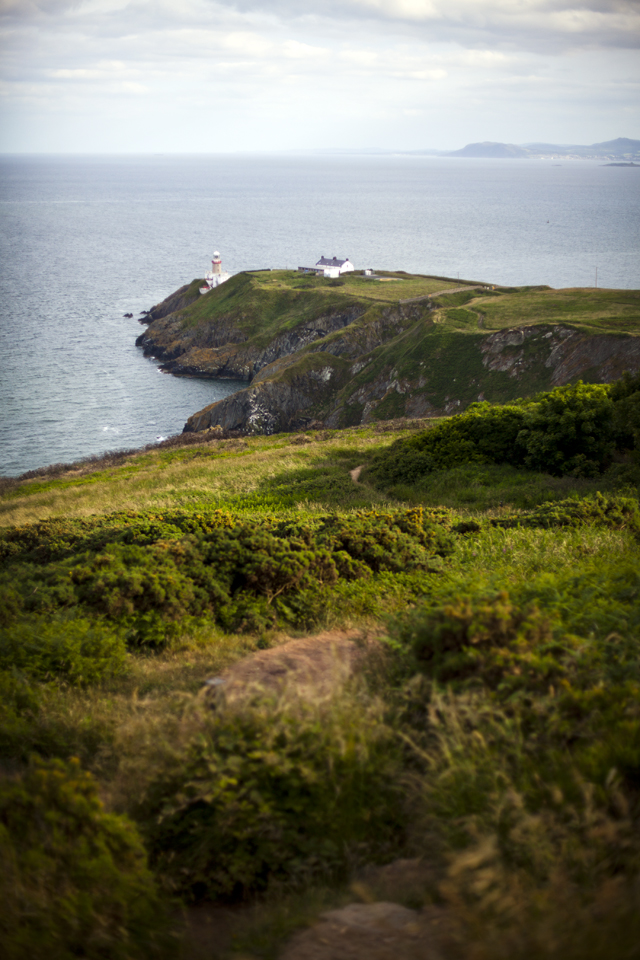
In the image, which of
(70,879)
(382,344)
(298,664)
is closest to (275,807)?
(70,879)

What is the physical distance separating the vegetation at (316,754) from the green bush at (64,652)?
0.11 feet

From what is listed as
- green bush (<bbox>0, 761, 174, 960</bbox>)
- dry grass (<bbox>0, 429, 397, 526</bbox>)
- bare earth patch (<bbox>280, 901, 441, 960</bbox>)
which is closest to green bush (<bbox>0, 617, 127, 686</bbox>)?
green bush (<bbox>0, 761, 174, 960</bbox>)

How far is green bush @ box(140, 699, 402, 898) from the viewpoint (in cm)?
448

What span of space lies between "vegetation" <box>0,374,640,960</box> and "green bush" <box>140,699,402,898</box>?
2cm

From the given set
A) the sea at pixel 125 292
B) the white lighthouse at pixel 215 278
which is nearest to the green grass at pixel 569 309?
the sea at pixel 125 292

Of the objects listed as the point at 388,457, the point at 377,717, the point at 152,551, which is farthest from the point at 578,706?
the point at 388,457

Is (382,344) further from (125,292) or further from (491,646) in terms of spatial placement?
(125,292)

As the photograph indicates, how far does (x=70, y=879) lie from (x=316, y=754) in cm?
186

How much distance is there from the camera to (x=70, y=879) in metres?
3.89

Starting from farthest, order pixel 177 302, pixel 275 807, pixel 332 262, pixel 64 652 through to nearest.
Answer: pixel 332 262 → pixel 177 302 → pixel 64 652 → pixel 275 807

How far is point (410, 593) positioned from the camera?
996 centimetres

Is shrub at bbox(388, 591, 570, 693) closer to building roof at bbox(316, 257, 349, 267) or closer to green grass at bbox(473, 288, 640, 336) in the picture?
green grass at bbox(473, 288, 640, 336)

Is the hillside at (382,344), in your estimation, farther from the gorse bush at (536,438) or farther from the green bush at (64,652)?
the green bush at (64,652)

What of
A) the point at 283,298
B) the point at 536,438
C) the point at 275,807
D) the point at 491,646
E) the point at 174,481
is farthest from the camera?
the point at 283,298
